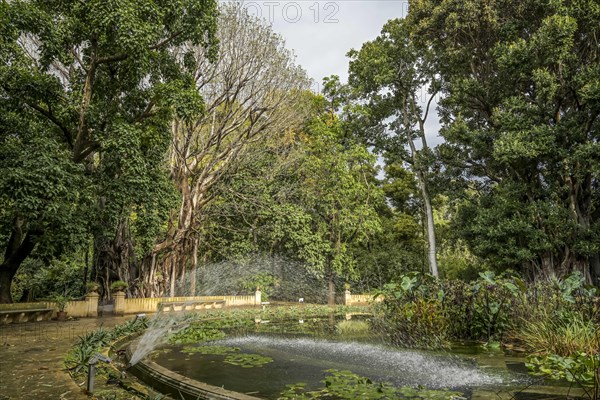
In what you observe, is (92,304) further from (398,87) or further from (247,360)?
(398,87)

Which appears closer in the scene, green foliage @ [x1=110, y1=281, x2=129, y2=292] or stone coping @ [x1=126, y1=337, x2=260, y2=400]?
stone coping @ [x1=126, y1=337, x2=260, y2=400]

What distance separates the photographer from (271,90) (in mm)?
21547

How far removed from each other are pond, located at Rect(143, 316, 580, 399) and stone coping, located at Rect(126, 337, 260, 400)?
1.15 ft

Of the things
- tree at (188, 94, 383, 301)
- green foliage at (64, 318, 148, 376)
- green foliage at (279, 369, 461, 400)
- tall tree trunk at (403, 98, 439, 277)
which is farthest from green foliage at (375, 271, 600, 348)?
tree at (188, 94, 383, 301)

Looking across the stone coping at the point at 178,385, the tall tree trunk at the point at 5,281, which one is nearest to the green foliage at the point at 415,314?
the stone coping at the point at 178,385

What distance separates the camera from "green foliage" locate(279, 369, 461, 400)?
3979mm

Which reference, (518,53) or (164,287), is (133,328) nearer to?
(164,287)

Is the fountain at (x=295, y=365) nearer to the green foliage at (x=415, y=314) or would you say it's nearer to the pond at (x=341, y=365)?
the pond at (x=341, y=365)

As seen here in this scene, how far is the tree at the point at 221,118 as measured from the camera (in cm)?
1916

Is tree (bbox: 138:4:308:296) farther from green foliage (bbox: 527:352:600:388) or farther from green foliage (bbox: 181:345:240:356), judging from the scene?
green foliage (bbox: 527:352:600:388)

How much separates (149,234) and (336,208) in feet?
42.8

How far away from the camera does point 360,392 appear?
412 cm

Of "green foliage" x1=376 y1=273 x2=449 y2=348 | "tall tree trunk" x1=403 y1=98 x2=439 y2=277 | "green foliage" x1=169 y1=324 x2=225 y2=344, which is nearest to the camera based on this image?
"green foliage" x1=376 y1=273 x2=449 y2=348

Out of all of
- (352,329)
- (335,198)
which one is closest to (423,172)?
(335,198)
